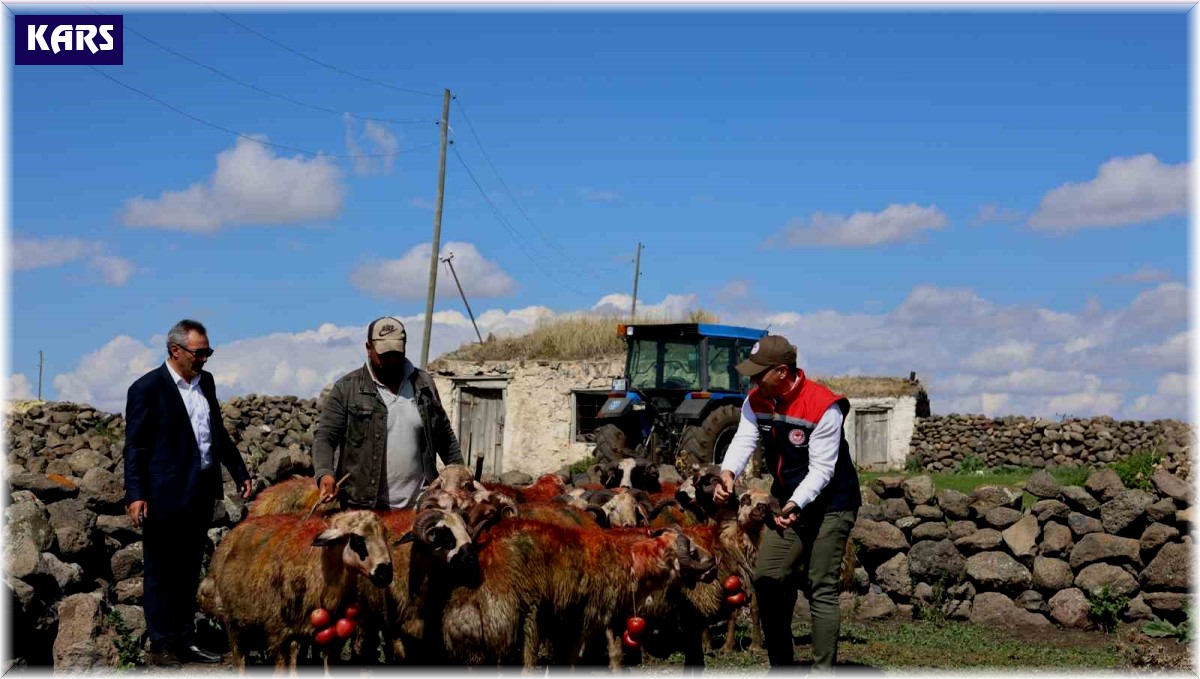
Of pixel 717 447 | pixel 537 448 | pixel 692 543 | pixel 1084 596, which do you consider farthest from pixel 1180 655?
pixel 537 448

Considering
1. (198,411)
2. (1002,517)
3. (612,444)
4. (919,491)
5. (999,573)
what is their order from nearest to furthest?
(198,411), (999,573), (1002,517), (919,491), (612,444)

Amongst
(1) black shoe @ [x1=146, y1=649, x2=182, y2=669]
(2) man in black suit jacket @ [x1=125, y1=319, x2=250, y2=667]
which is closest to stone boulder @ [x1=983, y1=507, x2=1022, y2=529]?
(2) man in black suit jacket @ [x1=125, y1=319, x2=250, y2=667]

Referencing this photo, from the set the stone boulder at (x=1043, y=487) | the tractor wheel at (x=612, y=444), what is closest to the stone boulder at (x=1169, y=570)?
the stone boulder at (x=1043, y=487)

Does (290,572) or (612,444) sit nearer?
(290,572)

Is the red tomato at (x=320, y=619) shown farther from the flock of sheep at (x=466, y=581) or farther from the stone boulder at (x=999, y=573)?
the stone boulder at (x=999, y=573)

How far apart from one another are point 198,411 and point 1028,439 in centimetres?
3136

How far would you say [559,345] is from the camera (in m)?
34.1

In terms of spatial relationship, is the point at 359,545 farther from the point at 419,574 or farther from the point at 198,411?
the point at 198,411

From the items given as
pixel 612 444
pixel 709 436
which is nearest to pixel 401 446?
pixel 709 436

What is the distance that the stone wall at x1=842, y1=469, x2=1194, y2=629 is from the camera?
42.3 ft

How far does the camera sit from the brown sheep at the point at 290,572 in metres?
7.50

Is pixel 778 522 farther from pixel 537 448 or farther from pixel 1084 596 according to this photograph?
pixel 537 448

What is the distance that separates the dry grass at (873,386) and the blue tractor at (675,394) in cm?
1436

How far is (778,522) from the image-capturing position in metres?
7.77
